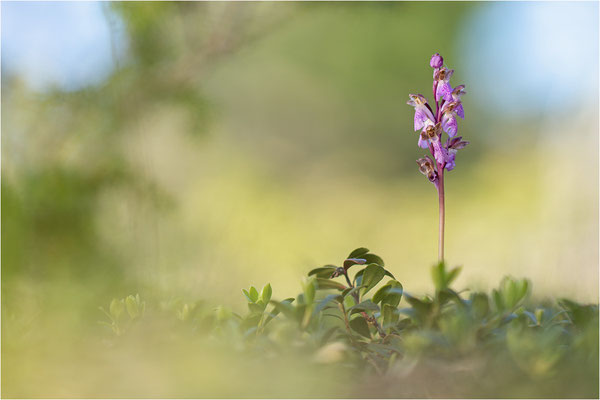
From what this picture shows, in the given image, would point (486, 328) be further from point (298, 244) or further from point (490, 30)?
point (490, 30)

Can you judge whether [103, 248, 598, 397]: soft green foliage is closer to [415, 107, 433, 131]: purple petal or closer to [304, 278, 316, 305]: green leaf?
[304, 278, 316, 305]: green leaf

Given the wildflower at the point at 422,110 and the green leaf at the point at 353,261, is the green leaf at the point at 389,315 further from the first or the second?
the wildflower at the point at 422,110

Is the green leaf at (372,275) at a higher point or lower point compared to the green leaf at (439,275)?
higher

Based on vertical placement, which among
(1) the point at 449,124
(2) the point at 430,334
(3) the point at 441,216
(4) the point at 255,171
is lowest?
(2) the point at 430,334

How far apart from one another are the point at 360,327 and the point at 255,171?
5.65 m

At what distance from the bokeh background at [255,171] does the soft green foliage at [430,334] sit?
0.20ft

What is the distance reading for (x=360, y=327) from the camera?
17.6 inches

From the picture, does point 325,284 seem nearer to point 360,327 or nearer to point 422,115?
point 360,327

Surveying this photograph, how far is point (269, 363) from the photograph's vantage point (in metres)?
0.33

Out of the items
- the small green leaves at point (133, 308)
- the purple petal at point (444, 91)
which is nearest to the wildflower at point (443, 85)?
the purple petal at point (444, 91)

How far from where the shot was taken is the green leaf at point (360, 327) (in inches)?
17.5

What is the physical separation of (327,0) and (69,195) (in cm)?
85

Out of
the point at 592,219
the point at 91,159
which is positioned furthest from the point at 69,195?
the point at 592,219

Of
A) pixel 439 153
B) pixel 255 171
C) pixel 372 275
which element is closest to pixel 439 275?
pixel 372 275
